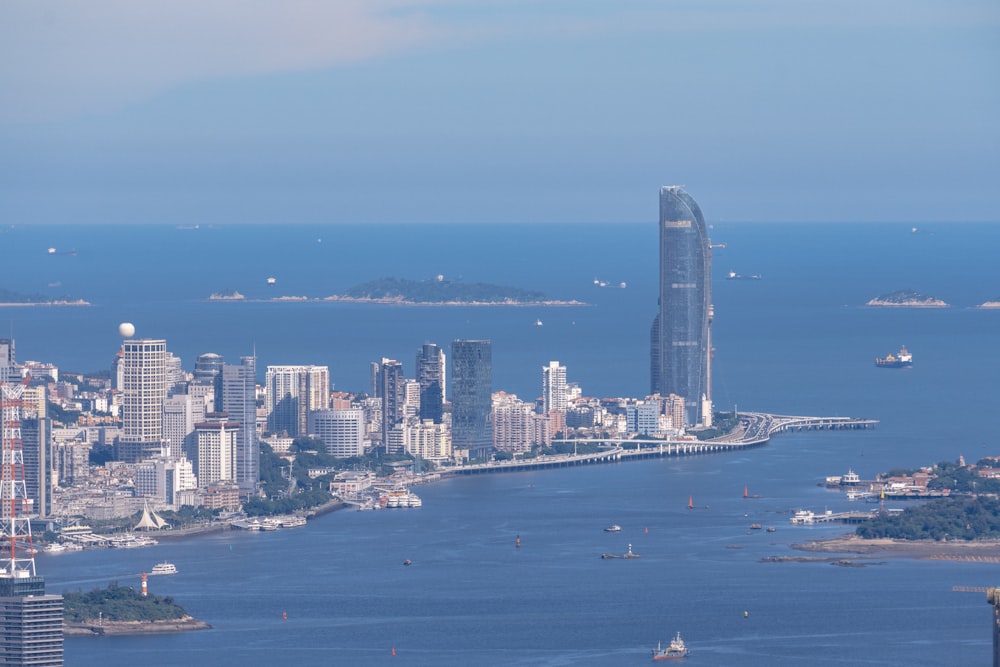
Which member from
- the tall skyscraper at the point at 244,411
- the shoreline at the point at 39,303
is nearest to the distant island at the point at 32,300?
the shoreline at the point at 39,303

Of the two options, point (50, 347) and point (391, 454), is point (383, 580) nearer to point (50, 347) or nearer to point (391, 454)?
point (391, 454)

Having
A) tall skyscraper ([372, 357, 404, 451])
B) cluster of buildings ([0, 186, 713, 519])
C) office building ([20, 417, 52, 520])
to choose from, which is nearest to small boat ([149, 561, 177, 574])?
cluster of buildings ([0, 186, 713, 519])

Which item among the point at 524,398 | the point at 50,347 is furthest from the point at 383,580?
the point at 50,347

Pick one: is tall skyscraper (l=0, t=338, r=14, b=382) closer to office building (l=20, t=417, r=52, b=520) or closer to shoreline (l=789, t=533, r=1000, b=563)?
office building (l=20, t=417, r=52, b=520)

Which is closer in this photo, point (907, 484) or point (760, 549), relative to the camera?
point (760, 549)

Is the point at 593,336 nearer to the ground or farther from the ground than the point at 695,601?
farther from the ground

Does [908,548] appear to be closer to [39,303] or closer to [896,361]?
[896,361]
